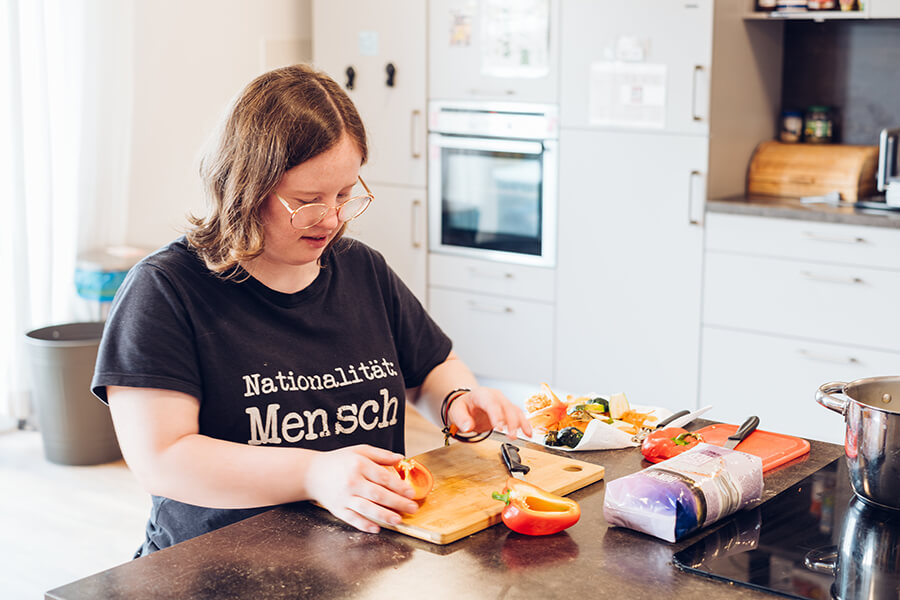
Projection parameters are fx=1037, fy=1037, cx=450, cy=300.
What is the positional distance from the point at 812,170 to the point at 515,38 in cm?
116

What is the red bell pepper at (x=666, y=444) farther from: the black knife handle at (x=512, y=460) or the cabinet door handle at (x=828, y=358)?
the cabinet door handle at (x=828, y=358)

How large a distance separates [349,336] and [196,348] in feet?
0.81

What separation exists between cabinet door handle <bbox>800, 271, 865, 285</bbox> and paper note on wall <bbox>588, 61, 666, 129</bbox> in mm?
695

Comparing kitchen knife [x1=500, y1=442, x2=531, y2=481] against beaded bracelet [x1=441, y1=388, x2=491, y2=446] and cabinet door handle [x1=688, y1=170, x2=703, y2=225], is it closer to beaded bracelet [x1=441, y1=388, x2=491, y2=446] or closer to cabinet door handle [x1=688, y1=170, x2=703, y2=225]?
beaded bracelet [x1=441, y1=388, x2=491, y2=446]

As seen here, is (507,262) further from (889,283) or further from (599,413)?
(599,413)

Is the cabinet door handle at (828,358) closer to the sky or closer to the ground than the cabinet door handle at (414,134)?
closer to the ground

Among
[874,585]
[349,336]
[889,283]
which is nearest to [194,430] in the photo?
[349,336]

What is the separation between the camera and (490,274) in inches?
159

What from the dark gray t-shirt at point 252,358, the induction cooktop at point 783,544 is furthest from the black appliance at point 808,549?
the dark gray t-shirt at point 252,358

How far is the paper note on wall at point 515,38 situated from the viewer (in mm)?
3754

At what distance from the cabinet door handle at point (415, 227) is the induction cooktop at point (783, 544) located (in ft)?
9.90

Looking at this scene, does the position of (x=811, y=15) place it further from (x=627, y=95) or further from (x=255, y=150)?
(x=255, y=150)

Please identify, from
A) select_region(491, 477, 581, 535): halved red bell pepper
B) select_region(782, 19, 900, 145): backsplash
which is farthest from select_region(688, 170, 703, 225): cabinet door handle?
select_region(491, 477, 581, 535): halved red bell pepper

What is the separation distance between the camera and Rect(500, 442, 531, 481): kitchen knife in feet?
4.33
